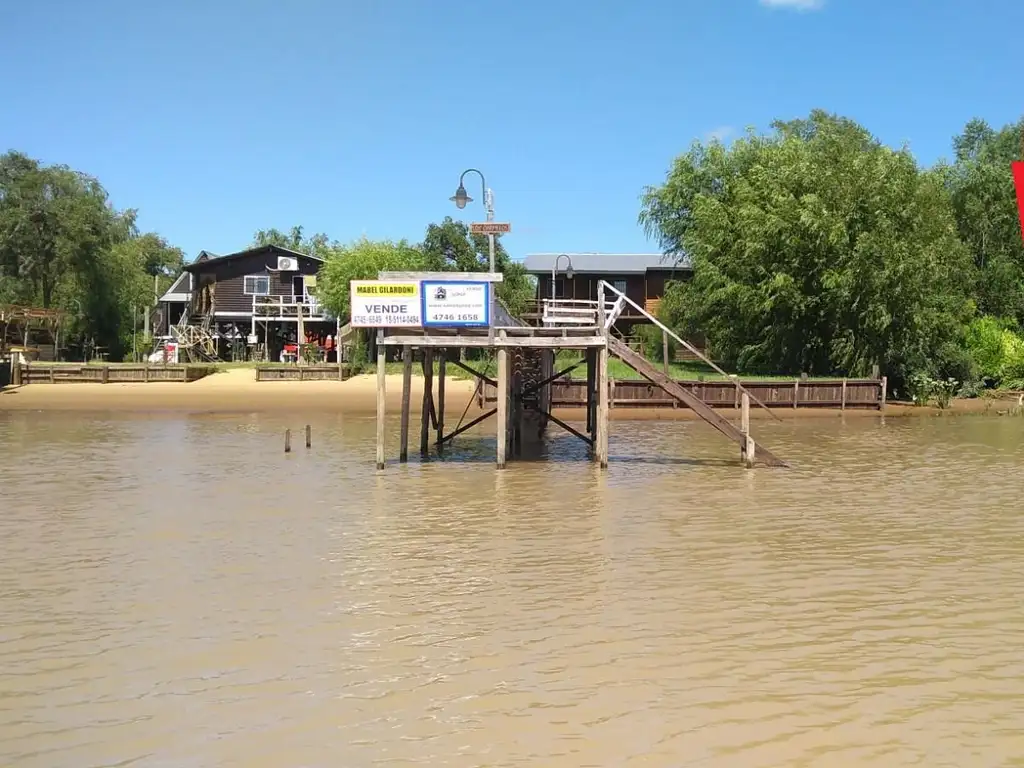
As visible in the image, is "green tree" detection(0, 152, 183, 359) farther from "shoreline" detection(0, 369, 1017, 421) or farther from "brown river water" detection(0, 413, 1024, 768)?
"brown river water" detection(0, 413, 1024, 768)

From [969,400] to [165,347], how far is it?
1536 inches

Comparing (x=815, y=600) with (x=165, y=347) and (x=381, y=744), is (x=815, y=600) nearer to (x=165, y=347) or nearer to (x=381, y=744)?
(x=381, y=744)

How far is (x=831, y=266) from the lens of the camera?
127ft

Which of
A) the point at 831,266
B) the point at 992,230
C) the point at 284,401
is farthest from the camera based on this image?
the point at 992,230

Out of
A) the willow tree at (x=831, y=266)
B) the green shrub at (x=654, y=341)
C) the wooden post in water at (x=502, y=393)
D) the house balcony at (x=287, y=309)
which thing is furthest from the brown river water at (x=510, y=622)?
the house balcony at (x=287, y=309)

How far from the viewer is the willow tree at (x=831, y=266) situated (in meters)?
37.2

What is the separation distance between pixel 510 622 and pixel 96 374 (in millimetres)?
36702

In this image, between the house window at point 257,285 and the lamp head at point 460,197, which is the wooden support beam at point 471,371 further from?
the house window at point 257,285

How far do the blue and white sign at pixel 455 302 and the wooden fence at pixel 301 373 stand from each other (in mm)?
25070

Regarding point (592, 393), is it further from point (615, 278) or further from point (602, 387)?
point (615, 278)

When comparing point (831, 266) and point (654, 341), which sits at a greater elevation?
point (831, 266)

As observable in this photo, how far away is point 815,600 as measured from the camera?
958cm

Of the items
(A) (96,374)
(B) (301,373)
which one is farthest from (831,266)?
(A) (96,374)

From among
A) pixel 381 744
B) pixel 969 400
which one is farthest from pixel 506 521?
pixel 969 400
